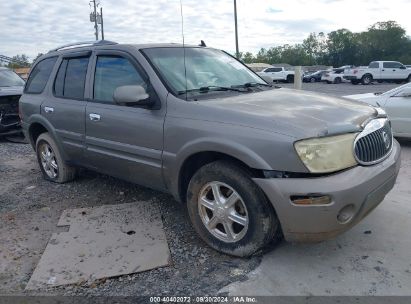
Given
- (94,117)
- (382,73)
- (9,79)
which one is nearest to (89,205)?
(94,117)

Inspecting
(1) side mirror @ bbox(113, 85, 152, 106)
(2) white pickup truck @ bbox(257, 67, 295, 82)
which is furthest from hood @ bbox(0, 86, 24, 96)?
(2) white pickup truck @ bbox(257, 67, 295, 82)

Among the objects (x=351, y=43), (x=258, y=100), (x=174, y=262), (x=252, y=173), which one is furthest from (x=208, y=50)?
(x=351, y=43)

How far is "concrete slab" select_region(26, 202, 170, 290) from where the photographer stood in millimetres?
3465

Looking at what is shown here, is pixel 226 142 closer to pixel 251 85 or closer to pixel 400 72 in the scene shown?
pixel 251 85

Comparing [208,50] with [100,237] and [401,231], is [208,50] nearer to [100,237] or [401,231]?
[100,237]

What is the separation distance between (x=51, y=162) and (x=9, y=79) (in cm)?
594

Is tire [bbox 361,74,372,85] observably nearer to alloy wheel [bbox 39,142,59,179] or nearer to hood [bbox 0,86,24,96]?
hood [bbox 0,86,24,96]

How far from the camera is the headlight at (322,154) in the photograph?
3.01 m

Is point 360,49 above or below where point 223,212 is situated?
above

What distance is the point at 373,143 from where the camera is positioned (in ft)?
11.2

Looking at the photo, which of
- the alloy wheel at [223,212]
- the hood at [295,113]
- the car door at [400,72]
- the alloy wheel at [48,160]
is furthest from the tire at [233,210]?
the car door at [400,72]

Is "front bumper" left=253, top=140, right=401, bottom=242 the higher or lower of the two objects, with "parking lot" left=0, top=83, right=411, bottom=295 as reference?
higher

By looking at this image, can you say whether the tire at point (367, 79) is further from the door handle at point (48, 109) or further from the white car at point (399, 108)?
the door handle at point (48, 109)

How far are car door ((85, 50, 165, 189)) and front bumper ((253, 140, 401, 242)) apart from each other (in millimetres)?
1208
